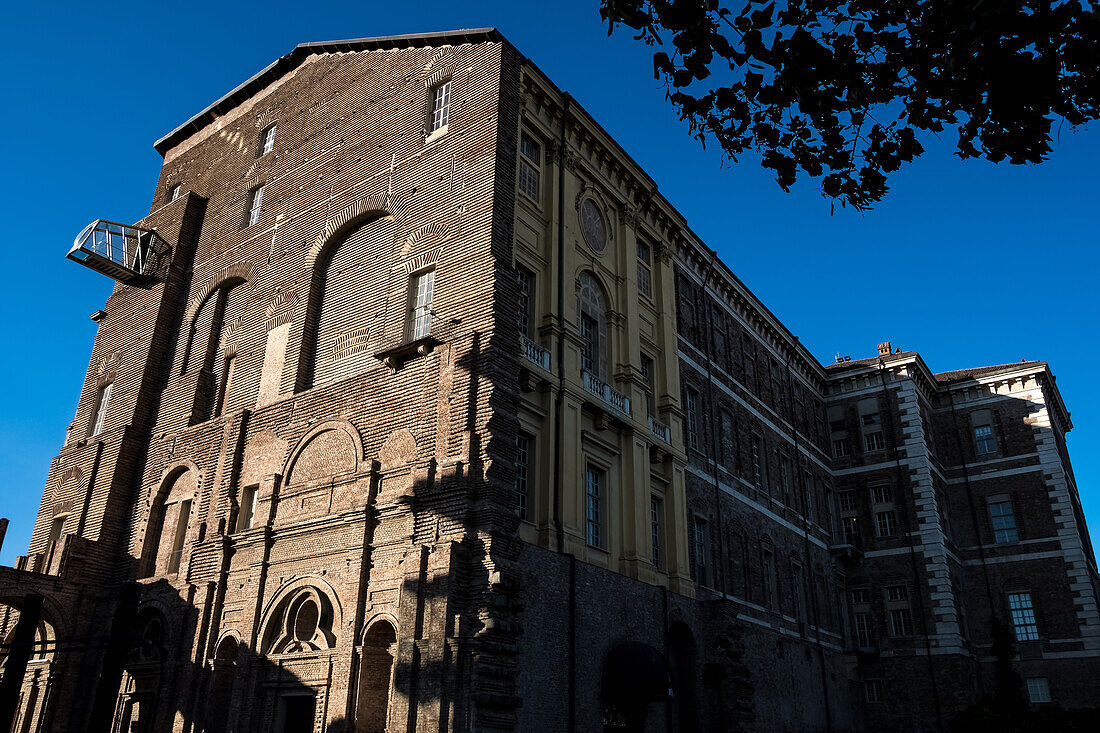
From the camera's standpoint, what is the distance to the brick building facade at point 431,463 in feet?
58.4

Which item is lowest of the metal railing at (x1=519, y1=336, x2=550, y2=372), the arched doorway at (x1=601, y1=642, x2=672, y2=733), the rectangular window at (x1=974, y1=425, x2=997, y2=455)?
the arched doorway at (x1=601, y1=642, x2=672, y2=733)

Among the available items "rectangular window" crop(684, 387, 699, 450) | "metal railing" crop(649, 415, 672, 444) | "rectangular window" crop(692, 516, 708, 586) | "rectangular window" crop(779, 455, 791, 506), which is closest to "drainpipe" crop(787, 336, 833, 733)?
"rectangular window" crop(779, 455, 791, 506)

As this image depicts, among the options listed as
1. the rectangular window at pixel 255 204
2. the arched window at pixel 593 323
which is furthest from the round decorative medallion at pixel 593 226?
the rectangular window at pixel 255 204

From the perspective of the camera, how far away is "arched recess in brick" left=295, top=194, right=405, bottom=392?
21.8 m

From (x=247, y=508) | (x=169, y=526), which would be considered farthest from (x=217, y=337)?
(x=247, y=508)

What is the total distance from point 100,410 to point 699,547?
20159 mm

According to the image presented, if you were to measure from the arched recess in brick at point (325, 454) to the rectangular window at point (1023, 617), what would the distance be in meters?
32.6

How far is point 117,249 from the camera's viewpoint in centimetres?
2914

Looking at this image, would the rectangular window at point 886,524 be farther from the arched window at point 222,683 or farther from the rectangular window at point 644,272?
the arched window at point 222,683

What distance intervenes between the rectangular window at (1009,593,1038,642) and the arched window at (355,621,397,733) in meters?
32.0

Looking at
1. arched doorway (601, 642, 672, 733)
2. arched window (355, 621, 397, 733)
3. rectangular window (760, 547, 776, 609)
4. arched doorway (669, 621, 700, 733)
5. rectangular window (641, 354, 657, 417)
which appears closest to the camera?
arched window (355, 621, 397, 733)

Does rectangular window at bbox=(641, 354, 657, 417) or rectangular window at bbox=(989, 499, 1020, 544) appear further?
rectangular window at bbox=(989, 499, 1020, 544)

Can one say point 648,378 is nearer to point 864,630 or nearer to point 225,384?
point 225,384

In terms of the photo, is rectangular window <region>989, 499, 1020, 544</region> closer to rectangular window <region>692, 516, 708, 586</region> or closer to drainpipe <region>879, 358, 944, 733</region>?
drainpipe <region>879, 358, 944, 733</region>
